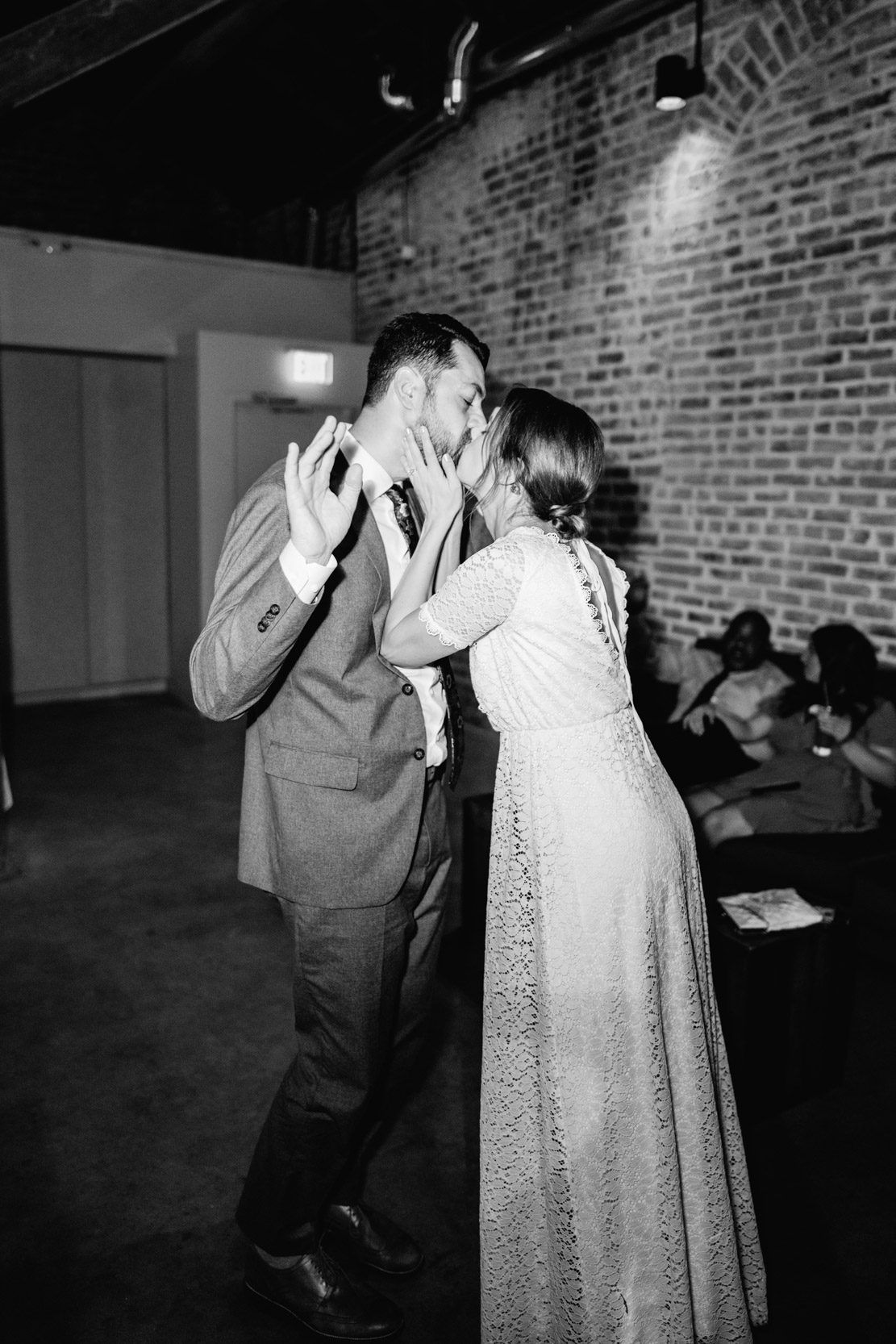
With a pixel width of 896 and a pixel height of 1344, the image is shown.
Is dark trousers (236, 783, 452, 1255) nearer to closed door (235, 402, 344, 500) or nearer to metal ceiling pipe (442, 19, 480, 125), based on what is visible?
metal ceiling pipe (442, 19, 480, 125)

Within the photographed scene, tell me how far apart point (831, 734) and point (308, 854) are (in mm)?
2519

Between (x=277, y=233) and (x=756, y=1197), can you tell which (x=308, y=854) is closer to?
(x=756, y=1197)

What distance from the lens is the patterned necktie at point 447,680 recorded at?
1839 millimetres

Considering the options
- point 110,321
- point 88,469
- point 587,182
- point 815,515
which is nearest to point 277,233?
point 110,321

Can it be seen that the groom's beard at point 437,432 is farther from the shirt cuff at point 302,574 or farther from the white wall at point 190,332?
the white wall at point 190,332

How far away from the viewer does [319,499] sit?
154cm

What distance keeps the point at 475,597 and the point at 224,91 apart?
7324mm

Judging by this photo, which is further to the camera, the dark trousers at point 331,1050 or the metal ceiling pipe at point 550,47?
the metal ceiling pipe at point 550,47

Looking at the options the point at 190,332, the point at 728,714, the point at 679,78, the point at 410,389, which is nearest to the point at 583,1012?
the point at 410,389

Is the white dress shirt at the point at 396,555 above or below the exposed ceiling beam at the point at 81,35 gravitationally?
below

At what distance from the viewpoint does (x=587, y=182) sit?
5590 mm

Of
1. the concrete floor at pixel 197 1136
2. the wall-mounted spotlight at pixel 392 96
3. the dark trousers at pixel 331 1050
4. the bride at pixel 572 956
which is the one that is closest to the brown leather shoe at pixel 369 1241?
the concrete floor at pixel 197 1136

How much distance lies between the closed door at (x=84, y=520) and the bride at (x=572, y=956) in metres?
6.10

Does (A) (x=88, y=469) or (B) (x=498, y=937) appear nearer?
(B) (x=498, y=937)
